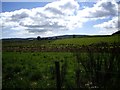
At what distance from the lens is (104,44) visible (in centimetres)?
718

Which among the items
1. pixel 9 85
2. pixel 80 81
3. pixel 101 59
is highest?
pixel 101 59

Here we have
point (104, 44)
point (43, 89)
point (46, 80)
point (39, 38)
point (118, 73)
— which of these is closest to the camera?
point (118, 73)

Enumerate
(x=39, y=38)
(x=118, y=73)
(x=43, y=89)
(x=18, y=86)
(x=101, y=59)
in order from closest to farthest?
(x=118, y=73), (x=101, y=59), (x=43, y=89), (x=18, y=86), (x=39, y=38)

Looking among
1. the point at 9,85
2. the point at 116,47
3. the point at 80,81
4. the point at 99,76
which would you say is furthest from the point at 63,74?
the point at 9,85

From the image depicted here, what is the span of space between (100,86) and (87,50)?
0.99m

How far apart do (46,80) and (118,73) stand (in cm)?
521

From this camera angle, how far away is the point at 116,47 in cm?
677

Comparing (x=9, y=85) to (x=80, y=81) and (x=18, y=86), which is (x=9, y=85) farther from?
(x=80, y=81)

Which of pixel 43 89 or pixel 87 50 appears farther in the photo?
pixel 43 89

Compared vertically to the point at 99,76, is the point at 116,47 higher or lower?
higher

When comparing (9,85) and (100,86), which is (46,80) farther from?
(100,86)

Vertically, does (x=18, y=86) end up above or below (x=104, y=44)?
below

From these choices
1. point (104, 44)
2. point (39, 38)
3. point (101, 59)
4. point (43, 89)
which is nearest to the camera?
point (101, 59)

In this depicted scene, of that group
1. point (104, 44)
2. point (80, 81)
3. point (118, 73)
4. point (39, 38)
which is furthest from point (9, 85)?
point (39, 38)
